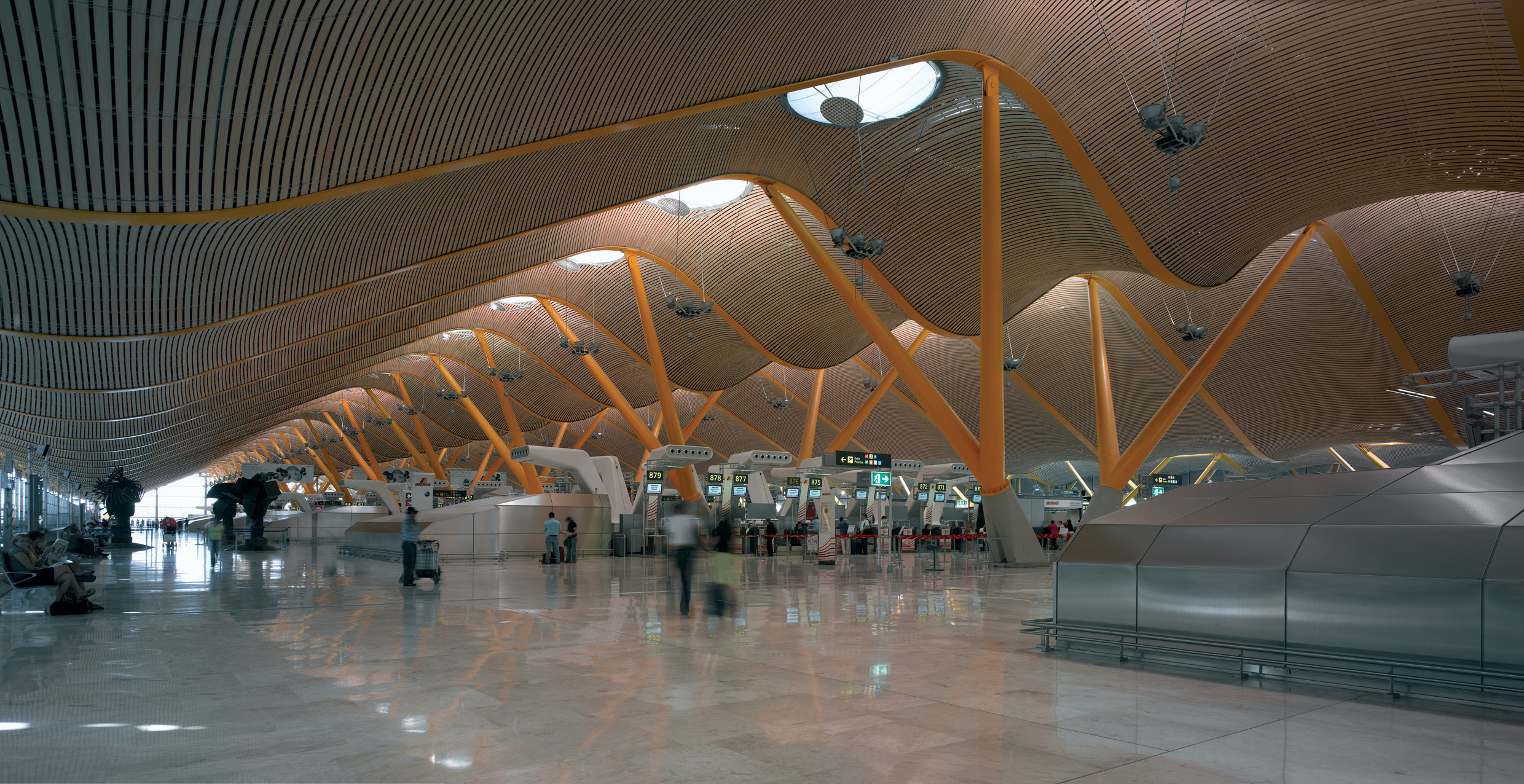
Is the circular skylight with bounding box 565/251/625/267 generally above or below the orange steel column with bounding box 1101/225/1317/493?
above

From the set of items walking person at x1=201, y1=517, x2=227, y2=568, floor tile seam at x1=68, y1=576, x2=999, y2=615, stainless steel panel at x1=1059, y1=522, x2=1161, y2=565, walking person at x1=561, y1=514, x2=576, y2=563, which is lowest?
walking person at x1=201, y1=517, x2=227, y2=568

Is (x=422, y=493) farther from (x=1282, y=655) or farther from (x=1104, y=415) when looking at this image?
(x=1282, y=655)

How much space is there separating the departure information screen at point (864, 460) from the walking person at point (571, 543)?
7.93 metres

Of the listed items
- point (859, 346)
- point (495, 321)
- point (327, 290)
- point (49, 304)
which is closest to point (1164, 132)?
point (327, 290)

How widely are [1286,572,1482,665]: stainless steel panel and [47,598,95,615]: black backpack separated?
1276cm

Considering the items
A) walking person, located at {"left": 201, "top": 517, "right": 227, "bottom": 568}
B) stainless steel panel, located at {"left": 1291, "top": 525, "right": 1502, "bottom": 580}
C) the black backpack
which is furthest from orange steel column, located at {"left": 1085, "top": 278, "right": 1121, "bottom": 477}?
walking person, located at {"left": 201, "top": 517, "right": 227, "bottom": 568}

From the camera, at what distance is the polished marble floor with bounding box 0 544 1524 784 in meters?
4.32

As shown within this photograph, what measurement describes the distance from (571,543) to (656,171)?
10195 mm

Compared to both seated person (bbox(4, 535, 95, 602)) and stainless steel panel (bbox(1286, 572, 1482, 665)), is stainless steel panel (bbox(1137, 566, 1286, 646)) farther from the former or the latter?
seated person (bbox(4, 535, 95, 602))

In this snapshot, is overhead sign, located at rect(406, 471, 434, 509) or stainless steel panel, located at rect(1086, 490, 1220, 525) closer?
stainless steel panel, located at rect(1086, 490, 1220, 525)

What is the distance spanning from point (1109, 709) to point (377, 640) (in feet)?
21.3

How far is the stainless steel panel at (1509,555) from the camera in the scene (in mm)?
5715

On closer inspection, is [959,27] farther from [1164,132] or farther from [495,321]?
[495,321]

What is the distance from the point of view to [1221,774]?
13.9ft
